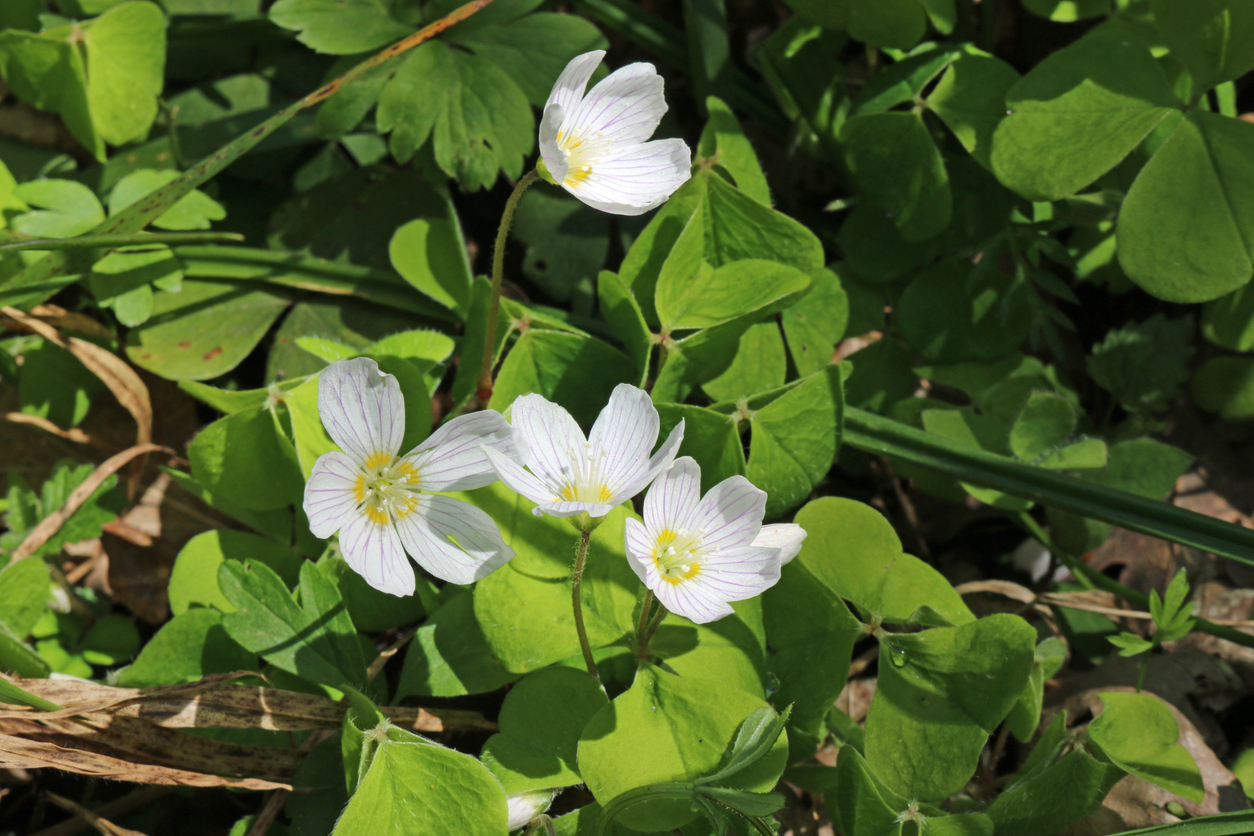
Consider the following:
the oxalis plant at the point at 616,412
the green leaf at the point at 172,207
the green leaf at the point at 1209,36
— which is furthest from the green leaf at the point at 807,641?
the green leaf at the point at 172,207

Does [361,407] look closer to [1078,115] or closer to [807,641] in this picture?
[807,641]

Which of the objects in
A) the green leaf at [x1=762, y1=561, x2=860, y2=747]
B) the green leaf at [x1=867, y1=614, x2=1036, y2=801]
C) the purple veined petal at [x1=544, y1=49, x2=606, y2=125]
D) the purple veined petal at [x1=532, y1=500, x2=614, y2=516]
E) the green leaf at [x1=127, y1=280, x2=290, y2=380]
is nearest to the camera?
the purple veined petal at [x1=532, y1=500, x2=614, y2=516]

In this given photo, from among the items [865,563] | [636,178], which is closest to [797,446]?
[865,563]

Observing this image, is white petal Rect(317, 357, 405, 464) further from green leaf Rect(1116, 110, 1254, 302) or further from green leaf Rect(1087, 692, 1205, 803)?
green leaf Rect(1116, 110, 1254, 302)

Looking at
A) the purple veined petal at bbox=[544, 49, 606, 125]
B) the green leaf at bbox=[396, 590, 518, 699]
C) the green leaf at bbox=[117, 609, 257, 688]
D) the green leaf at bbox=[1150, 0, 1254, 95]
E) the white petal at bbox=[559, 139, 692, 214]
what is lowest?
the green leaf at bbox=[117, 609, 257, 688]

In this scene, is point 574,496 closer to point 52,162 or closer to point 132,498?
point 132,498

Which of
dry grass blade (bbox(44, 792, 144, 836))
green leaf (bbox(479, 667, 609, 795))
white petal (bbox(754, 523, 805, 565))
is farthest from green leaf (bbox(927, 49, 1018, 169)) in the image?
dry grass blade (bbox(44, 792, 144, 836))

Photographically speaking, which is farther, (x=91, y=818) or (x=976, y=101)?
(x=976, y=101)
